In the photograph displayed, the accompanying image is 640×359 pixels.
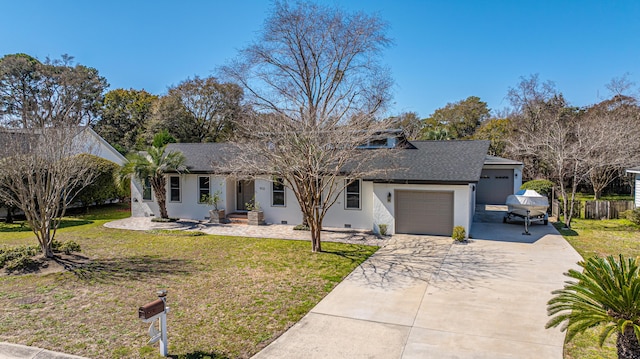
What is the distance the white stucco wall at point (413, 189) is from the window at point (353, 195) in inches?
42.3

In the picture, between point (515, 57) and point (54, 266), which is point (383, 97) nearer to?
point (515, 57)

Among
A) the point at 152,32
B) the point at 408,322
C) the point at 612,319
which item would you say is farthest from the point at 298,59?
the point at 612,319

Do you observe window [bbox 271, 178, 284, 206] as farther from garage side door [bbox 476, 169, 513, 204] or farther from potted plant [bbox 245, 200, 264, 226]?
garage side door [bbox 476, 169, 513, 204]

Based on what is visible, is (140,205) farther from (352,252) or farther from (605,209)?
(605,209)

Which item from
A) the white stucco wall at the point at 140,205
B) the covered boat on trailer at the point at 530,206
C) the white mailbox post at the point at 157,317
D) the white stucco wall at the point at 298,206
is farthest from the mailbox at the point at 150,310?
the white stucco wall at the point at 140,205

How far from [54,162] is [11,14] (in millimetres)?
6686

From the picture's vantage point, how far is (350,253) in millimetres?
11758

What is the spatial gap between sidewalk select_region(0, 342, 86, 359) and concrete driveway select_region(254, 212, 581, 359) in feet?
9.79

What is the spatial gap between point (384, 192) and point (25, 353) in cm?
1177

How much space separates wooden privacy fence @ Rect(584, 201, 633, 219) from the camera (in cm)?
1720

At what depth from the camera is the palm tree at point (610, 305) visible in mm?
4406

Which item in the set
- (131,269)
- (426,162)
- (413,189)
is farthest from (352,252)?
(131,269)

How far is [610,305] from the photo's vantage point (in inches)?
181

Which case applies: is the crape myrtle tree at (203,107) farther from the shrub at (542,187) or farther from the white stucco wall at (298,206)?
the shrub at (542,187)
